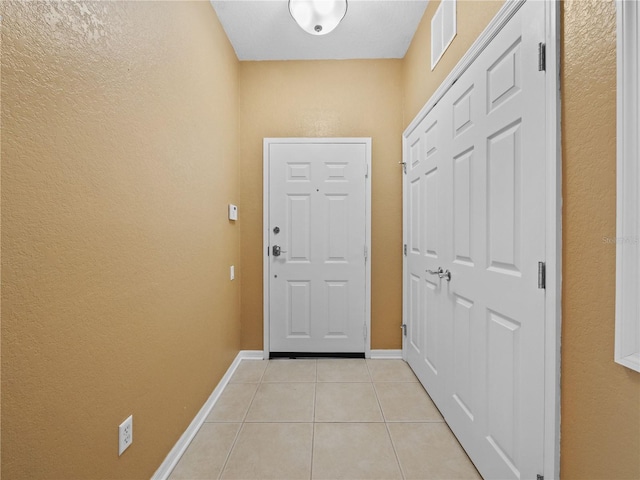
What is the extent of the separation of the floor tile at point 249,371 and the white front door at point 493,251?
4.49ft

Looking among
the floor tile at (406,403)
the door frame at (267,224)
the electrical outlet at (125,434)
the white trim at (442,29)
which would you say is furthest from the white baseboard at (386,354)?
the white trim at (442,29)

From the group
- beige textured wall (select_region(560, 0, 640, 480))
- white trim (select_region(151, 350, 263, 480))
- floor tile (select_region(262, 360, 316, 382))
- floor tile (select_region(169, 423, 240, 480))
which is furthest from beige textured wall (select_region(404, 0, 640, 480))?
floor tile (select_region(262, 360, 316, 382))

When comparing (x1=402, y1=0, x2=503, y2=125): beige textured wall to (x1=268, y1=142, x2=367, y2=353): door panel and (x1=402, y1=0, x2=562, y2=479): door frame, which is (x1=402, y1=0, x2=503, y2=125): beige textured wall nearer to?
(x1=402, y1=0, x2=562, y2=479): door frame

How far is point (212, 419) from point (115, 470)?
0.82m

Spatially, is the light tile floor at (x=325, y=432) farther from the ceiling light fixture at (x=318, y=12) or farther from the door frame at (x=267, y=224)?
the ceiling light fixture at (x=318, y=12)

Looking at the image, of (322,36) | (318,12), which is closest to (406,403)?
(318,12)

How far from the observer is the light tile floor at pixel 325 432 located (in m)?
1.41

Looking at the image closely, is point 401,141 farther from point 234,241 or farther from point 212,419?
point 212,419

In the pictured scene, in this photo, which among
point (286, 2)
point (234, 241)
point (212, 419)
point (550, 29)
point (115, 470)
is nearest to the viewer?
point (550, 29)

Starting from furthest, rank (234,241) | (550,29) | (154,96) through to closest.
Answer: (234,241) < (154,96) < (550,29)

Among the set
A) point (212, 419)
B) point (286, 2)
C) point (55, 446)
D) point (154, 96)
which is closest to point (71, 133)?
point (154, 96)

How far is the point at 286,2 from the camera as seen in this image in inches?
80.2

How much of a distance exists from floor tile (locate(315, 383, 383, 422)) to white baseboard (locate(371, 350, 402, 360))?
1.60 ft

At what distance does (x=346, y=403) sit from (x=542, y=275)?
1.52m
